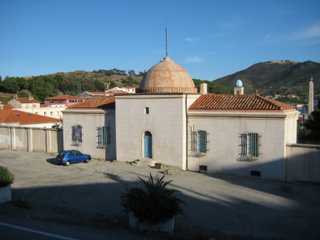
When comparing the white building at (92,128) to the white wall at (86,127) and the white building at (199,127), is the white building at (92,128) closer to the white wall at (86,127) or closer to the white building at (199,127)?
the white wall at (86,127)

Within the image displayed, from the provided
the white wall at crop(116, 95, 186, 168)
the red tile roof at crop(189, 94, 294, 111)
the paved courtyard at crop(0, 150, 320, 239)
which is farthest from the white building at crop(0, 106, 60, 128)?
the red tile roof at crop(189, 94, 294, 111)

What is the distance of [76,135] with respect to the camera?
3281 cm

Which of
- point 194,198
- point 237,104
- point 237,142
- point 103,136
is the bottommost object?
point 194,198

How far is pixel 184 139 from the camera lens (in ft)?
86.9

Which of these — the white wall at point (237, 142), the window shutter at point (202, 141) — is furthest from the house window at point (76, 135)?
the window shutter at point (202, 141)

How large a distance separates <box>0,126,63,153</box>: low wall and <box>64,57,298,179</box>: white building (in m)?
5.23

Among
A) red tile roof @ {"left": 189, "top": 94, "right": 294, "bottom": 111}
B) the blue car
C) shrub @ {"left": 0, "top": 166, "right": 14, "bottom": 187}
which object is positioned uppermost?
red tile roof @ {"left": 189, "top": 94, "right": 294, "bottom": 111}

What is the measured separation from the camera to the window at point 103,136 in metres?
30.8

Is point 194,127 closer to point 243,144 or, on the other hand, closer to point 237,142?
point 237,142

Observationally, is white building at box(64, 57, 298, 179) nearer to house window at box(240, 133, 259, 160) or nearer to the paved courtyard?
house window at box(240, 133, 259, 160)

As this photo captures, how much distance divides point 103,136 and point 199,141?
847 centimetres

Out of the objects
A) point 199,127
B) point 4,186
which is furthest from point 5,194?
point 199,127

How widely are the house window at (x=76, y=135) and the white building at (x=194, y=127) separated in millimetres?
1125

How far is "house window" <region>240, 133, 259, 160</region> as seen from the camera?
78.7 feet
